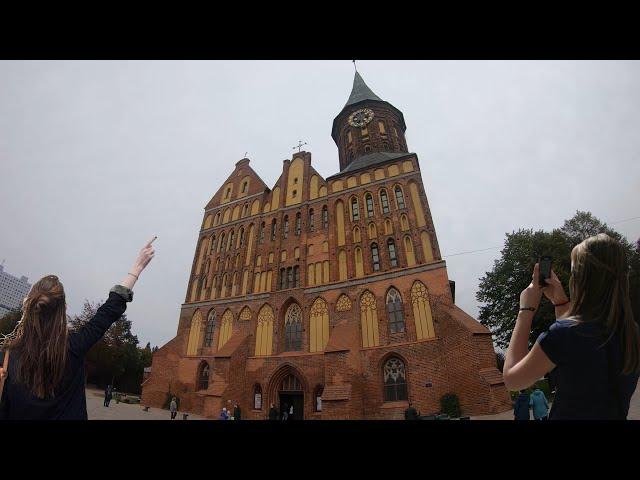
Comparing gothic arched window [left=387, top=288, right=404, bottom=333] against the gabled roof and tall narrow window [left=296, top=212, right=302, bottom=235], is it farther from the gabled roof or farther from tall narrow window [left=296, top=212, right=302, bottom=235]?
the gabled roof

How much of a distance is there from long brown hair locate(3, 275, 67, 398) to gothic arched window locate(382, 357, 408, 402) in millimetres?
15359

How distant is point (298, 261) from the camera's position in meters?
21.1

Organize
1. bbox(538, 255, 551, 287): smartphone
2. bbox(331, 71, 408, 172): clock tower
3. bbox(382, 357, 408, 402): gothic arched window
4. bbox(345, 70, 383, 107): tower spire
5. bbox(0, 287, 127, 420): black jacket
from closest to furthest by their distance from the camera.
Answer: bbox(0, 287, 127, 420): black jacket, bbox(538, 255, 551, 287): smartphone, bbox(382, 357, 408, 402): gothic arched window, bbox(331, 71, 408, 172): clock tower, bbox(345, 70, 383, 107): tower spire

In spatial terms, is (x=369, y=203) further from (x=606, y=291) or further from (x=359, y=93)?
(x=606, y=291)

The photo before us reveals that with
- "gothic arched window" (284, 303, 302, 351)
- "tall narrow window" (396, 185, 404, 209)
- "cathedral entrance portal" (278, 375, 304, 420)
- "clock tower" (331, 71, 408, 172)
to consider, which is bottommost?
"cathedral entrance portal" (278, 375, 304, 420)

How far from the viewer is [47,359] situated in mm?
1836

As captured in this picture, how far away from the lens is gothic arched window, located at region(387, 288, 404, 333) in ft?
Result: 53.8

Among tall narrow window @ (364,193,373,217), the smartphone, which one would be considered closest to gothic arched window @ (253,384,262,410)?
tall narrow window @ (364,193,373,217)

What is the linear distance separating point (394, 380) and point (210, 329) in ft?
41.6

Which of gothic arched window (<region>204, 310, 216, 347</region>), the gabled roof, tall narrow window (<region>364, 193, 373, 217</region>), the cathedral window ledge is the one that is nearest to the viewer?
the cathedral window ledge

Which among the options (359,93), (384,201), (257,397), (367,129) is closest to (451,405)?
(257,397)
